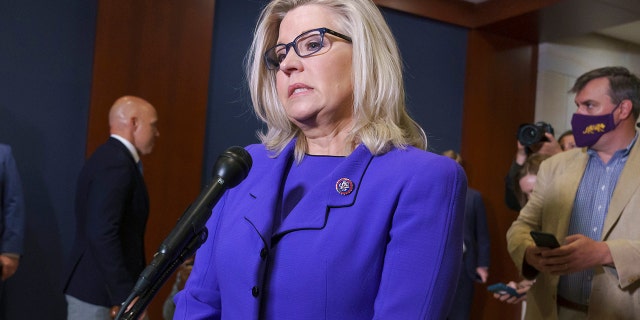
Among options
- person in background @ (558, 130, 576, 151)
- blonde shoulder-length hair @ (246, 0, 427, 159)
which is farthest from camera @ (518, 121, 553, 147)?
blonde shoulder-length hair @ (246, 0, 427, 159)

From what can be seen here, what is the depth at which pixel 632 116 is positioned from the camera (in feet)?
9.90

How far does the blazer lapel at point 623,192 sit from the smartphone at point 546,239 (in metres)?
0.26

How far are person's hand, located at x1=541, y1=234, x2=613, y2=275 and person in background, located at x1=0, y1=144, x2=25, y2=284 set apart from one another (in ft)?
9.89

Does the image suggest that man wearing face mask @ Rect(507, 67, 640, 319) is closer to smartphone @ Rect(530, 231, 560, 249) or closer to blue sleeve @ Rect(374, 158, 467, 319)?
smartphone @ Rect(530, 231, 560, 249)

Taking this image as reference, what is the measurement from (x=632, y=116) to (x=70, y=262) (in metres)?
2.80

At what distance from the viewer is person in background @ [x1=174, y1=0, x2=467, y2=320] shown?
1308 mm

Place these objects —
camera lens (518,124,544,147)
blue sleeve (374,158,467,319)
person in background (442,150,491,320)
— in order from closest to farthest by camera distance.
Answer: blue sleeve (374,158,467,319), camera lens (518,124,544,147), person in background (442,150,491,320)

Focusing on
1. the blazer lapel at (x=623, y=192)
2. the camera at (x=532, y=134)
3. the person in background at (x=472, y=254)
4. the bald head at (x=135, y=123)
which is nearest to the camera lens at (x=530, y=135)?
the camera at (x=532, y=134)

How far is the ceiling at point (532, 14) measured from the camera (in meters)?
6.23

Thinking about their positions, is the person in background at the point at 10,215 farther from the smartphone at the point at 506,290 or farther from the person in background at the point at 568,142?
the person in background at the point at 568,142

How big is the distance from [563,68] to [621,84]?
4756 millimetres

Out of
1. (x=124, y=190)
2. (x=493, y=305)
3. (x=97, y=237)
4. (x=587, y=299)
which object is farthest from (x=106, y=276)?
(x=493, y=305)

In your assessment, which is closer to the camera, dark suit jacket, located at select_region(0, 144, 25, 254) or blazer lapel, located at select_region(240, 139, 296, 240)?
blazer lapel, located at select_region(240, 139, 296, 240)

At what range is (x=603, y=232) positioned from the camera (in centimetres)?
280
